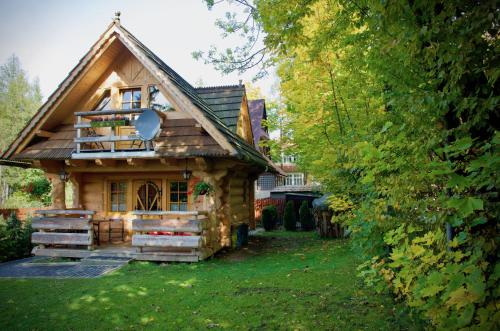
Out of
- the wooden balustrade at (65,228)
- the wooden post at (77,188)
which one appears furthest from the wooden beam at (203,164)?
the wooden post at (77,188)

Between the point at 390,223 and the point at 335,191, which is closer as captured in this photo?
the point at 390,223

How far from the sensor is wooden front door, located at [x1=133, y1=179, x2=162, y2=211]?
12.2 meters

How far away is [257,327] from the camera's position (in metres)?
4.86

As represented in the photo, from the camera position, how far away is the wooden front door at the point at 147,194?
1217cm

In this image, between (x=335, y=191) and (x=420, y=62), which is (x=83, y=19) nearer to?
(x=420, y=62)

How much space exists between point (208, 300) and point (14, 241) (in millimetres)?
8456

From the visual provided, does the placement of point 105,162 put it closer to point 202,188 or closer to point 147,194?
point 147,194

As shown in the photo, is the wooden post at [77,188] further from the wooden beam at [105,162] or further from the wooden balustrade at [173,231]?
the wooden balustrade at [173,231]

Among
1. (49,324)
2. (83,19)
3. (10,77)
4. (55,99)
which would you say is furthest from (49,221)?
(10,77)

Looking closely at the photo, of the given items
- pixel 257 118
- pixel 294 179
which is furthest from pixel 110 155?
pixel 294 179

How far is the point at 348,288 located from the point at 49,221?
942 centimetres

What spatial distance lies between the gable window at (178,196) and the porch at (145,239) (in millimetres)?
1449

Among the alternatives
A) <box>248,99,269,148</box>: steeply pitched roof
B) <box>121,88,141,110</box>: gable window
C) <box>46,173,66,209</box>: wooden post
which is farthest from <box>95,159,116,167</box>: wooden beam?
<box>248,99,269,148</box>: steeply pitched roof

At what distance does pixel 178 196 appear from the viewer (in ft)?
39.4
